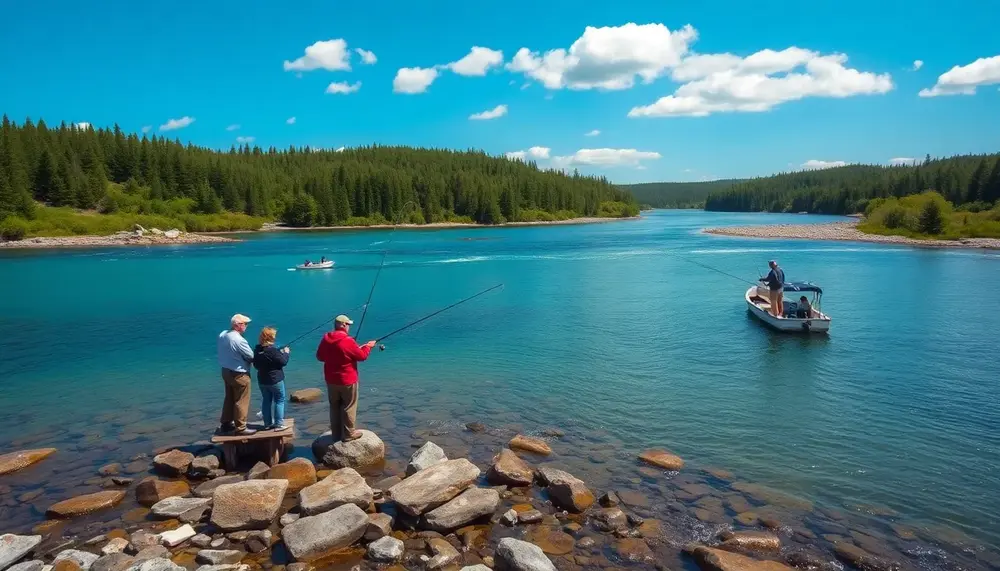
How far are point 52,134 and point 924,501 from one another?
627ft

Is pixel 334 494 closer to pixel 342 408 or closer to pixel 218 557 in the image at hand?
pixel 218 557

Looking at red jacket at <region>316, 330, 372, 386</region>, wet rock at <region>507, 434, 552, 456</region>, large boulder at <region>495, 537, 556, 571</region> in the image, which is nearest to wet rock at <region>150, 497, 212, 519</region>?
red jacket at <region>316, 330, 372, 386</region>

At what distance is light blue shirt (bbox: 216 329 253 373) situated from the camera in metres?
11.3

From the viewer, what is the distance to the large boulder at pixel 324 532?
8.55 meters

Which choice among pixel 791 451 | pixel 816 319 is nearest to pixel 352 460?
pixel 791 451

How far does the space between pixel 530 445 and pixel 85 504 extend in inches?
322

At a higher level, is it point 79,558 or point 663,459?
point 79,558

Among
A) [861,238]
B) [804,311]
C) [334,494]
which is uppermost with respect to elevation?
[861,238]

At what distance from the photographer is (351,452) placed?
12.0 m

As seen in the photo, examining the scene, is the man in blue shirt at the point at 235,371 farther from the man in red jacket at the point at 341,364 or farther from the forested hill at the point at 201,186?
the forested hill at the point at 201,186

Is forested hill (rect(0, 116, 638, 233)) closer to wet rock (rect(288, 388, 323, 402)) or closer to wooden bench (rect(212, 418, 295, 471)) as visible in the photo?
wet rock (rect(288, 388, 323, 402))

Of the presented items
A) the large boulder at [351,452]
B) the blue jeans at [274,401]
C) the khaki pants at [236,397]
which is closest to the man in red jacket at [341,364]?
the large boulder at [351,452]

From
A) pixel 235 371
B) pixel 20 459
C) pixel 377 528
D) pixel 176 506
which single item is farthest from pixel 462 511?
pixel 20 459

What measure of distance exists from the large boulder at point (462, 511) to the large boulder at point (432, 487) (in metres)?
0.13
